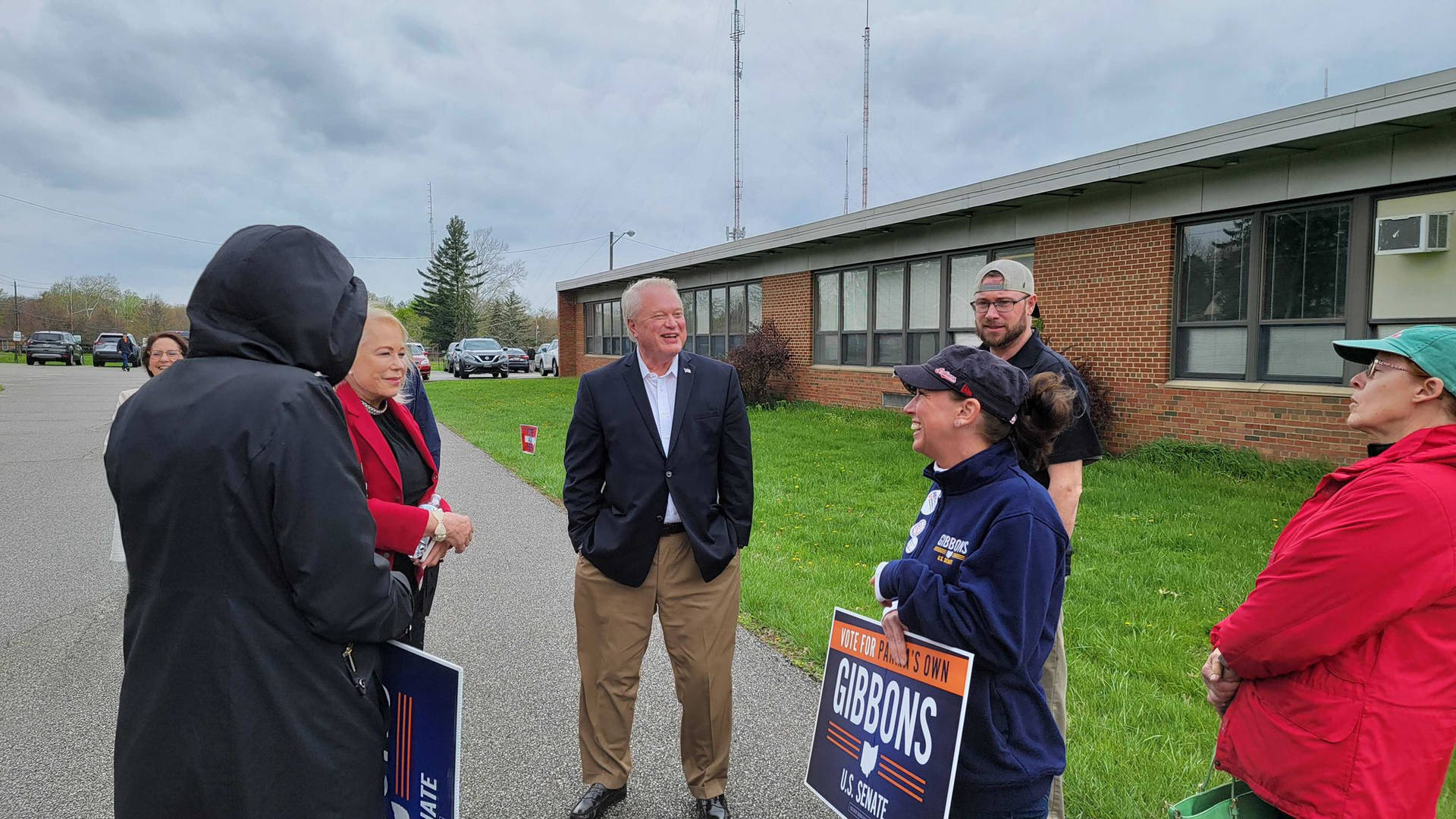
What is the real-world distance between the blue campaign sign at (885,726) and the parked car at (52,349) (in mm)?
59313

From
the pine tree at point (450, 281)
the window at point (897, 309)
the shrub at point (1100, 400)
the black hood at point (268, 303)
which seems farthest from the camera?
the pine tree at point (450, 281)

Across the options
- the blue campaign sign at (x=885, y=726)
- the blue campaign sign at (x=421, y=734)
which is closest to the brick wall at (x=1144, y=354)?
the blue campaign sign at (x=885, y=726)

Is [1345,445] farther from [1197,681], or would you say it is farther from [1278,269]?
[1197,681]

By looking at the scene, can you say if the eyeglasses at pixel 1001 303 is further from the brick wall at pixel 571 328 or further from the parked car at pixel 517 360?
the parked car at pixel 517 360

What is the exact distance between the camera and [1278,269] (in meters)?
9.45

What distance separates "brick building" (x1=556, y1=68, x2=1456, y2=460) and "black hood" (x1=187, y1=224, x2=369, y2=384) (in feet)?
31.3

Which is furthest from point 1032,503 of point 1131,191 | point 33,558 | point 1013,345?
point 1131,191

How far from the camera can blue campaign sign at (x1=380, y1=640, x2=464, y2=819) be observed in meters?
1.98

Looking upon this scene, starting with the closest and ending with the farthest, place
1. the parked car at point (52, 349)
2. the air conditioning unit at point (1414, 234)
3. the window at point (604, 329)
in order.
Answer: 1. the air conditioning unit at point (1414, 234)
2. the window at point (604, 329)
3. the parked car at point (52, 349)

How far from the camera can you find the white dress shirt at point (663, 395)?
3285 mm

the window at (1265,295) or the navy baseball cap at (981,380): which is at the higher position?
the window at (1265,295)

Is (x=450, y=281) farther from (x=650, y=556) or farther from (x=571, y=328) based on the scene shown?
(x=650, y=556)

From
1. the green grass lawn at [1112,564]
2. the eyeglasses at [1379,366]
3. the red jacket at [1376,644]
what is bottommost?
the green grass lawn at [1112,564]

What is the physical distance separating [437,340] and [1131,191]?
64.1 m
